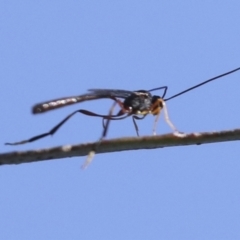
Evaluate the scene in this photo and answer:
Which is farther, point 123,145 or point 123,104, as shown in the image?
point 123,104

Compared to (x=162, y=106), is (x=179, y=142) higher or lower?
higher

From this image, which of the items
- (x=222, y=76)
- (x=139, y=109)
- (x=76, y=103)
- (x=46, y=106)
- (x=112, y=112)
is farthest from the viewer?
(x=139, y=109)

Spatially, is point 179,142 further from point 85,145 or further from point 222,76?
point 222,76

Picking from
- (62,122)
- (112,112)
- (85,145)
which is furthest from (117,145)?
(112,112)

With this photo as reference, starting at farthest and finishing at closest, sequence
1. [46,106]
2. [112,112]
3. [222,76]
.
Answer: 1. [112,112]
2. [46,106]
3. [222,76]

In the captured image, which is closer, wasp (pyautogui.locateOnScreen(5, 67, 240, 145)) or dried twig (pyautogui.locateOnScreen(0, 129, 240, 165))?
dried twig (pyautogui.locateOnScreen(0, 129, 240, 165))

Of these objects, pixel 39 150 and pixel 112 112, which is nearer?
pixel 39 150

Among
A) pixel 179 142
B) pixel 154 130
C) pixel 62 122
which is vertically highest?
pixel 179 142

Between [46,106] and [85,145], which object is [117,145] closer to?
[85,145]

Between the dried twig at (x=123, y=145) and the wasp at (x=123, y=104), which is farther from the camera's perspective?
the wasp at (x=123, y=104)
